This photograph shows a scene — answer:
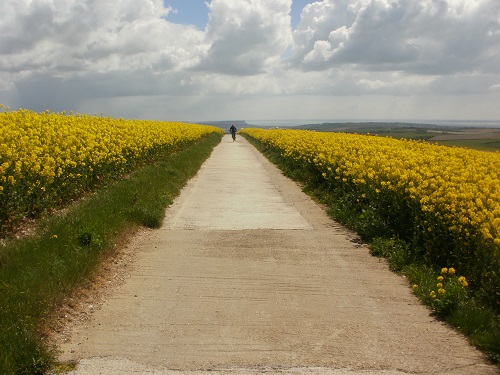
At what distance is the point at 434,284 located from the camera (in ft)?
19.3

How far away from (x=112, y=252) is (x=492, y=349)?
15.4 ft

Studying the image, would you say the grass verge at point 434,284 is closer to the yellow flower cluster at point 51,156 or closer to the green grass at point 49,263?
the green grass at point 49,263

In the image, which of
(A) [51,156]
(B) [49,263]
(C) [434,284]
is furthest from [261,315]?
(A) [51,156]

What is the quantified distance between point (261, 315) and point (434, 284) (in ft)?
6.95

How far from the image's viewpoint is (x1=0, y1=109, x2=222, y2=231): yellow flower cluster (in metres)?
7.62

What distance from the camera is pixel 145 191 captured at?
11227 mm

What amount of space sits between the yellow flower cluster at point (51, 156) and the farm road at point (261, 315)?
178 centimetres

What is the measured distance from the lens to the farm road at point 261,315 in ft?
13.8

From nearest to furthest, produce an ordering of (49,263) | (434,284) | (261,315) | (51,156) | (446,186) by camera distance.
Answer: (261,315)
(49,263)
(434,284)
(446,186)
(51,156)

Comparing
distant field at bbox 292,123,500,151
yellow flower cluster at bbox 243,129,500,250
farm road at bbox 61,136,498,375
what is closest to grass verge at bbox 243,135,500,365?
farm road at bbox 61,136,498,375

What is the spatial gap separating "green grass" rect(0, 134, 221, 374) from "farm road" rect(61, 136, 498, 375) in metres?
0.35

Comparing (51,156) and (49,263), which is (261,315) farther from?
(51,156)

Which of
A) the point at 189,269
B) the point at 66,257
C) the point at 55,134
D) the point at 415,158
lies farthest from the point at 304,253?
the point at 55,134

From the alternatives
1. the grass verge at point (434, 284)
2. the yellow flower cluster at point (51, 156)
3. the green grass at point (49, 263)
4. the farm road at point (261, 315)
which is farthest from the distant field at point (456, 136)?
the green grass at point (49, 263)
